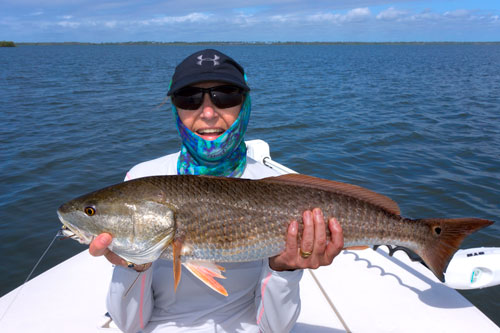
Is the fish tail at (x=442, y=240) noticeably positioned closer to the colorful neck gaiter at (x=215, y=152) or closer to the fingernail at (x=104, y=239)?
the colorful neck gaiter at (x=215, y=152)

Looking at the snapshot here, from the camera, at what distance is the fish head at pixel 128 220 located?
7.41ft

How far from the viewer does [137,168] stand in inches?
124

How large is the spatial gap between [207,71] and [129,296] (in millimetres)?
1846

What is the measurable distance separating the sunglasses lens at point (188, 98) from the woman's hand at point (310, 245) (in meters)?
1.33

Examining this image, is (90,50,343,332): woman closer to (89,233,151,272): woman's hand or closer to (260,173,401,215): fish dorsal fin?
(89,233,151,272): woman's hand

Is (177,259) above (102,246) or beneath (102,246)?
beneath

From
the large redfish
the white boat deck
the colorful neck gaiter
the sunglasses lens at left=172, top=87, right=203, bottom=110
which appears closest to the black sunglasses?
the sunglasses lens at left=172, top=87, right=203, bottom=110

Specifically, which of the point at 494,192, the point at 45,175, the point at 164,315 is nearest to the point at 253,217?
the point at 164,315

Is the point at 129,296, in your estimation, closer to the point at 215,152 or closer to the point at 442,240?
the point at 215,152

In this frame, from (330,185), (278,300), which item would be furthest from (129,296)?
A: (330,185)

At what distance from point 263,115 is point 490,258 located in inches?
596

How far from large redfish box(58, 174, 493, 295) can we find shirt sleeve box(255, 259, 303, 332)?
0.23m

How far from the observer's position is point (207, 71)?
9.46ft

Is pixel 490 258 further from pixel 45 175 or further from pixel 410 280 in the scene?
pixel 45 175
